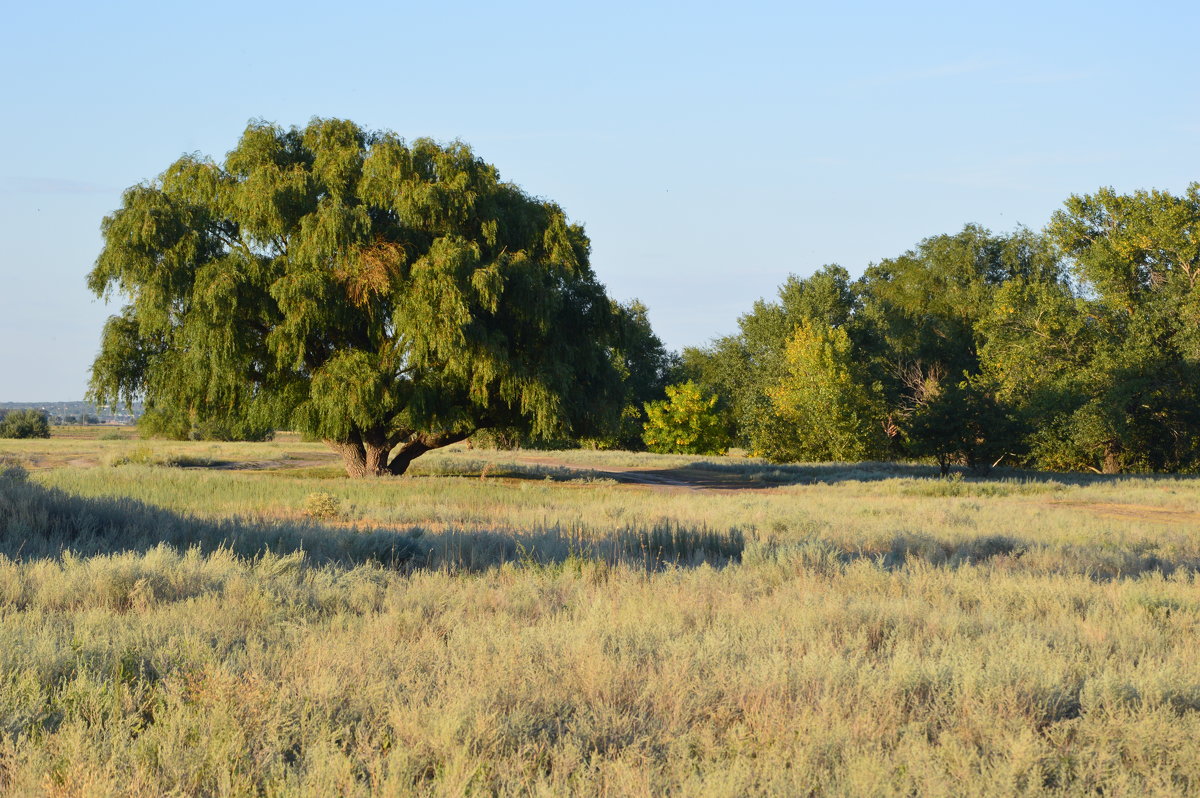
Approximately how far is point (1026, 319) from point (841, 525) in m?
31.7

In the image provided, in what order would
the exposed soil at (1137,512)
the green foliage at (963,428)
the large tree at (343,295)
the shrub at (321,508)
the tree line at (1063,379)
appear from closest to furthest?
the shrub at (321,508), the exposed soil at (1137,512), the large tree at (343,295), the green foliage at (963,428), the tree line at (1063,379)

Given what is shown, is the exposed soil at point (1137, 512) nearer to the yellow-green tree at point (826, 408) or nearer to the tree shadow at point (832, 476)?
the tree shadow at point (832, 476)

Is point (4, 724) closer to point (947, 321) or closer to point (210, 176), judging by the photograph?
point (210, 176)

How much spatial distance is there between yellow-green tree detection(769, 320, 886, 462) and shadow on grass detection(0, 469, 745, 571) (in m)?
33.7

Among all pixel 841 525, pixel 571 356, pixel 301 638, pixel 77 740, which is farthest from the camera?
pixel 571 356

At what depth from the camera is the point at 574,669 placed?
5.23 metres

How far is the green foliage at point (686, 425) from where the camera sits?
197ft

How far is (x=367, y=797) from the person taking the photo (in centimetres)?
363

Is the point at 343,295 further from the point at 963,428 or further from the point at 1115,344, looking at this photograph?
the point at 1115,344

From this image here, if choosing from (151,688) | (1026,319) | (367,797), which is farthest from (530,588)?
(1026,319)

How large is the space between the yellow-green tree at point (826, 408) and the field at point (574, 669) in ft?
112

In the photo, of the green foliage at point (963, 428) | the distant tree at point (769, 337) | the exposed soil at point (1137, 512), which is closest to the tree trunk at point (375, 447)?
the exposed soil at point (1137, 512)

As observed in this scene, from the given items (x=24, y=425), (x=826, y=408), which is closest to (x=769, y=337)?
(x=826, y=408)

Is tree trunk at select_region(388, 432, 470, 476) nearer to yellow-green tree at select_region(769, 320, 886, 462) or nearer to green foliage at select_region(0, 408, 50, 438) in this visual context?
yellow-green tree at select_region(769, 320, 886, 462)
